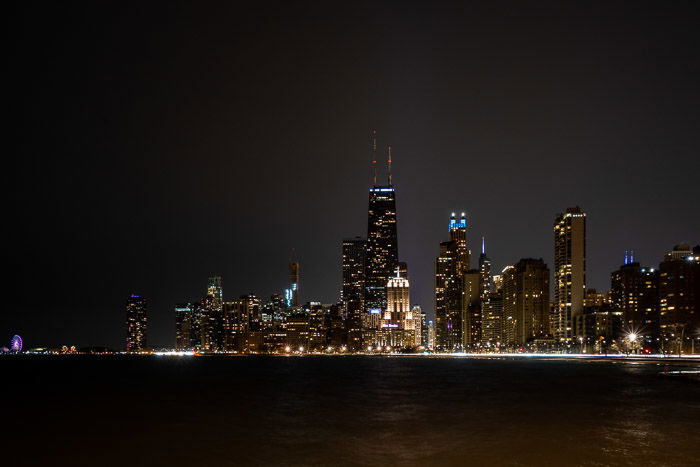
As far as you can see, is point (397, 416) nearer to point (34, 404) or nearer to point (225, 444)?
point (225, 444)

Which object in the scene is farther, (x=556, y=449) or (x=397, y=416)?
(x=397, y=416)

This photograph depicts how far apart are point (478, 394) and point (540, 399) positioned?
10621mm

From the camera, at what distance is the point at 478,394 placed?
86.2 metres

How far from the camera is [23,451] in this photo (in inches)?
1740

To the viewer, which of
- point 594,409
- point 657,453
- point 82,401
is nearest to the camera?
point 657,453

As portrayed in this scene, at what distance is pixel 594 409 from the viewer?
65688mm

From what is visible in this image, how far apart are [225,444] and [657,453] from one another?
24.6 metres

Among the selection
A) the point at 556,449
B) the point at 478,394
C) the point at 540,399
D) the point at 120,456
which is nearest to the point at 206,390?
the point at 478,394

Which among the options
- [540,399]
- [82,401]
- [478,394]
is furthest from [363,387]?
[82,401]

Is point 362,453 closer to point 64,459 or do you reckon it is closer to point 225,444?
point 225,444

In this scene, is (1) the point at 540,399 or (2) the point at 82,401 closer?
(1) the point at 540,399

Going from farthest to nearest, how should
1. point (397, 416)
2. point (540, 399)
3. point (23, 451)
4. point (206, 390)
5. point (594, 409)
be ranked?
point (206, 390)
point (540, 399)
point (594, 409)
point (397, 416)
point (23, 451)

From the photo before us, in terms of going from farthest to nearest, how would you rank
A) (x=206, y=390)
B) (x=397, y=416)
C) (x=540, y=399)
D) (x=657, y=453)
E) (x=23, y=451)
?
(x=206, y=390) < (x=540, y=399) < (x=397, y=416) < (x=23, y=451) < (x=657, y=453)

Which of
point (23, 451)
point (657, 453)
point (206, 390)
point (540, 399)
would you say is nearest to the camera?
point (657, 453)
